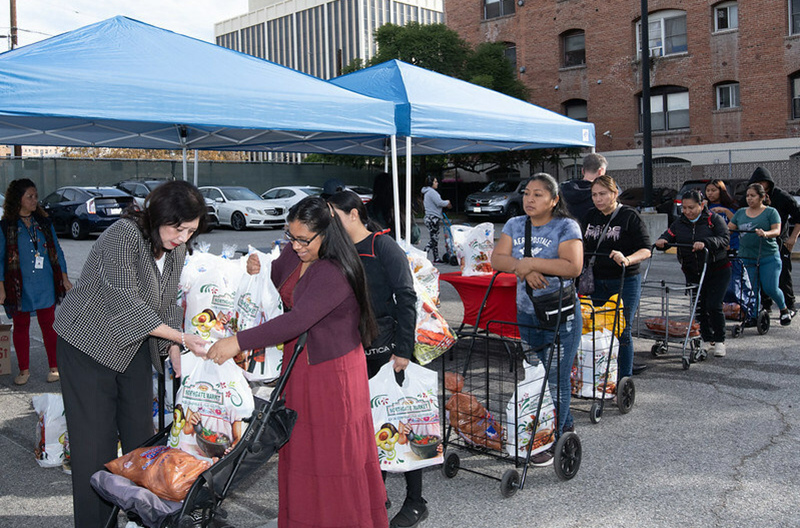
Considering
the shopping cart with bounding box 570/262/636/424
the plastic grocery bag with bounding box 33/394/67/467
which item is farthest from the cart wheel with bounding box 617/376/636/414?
the plastic grocery bag with bounding box 33/394/67/467

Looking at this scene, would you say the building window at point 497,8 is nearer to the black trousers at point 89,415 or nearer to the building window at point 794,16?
the building window at point 794,16

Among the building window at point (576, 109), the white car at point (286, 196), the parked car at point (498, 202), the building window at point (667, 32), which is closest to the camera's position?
the white car at point (286, 196)

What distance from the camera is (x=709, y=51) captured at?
29234mm

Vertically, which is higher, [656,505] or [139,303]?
[139,303]

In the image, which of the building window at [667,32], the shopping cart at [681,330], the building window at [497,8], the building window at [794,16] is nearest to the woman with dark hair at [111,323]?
the shopping cart at [681,330]

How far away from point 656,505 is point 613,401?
1.78 metres

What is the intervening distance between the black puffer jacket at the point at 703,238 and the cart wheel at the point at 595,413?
7.21 ft

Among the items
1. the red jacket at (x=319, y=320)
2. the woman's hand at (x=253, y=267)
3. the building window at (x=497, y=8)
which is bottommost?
the red jacket at (x=319, y=320)

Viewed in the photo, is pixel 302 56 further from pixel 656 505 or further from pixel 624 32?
pixel 656 505

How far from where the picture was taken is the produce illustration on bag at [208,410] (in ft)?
11.5

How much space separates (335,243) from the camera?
10.3 feet

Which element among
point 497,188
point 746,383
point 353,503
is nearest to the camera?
point 353,503

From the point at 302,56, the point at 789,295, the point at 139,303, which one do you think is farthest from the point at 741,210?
the point at 302,56

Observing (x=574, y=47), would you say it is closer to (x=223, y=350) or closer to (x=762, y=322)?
(x=762, y=322)
